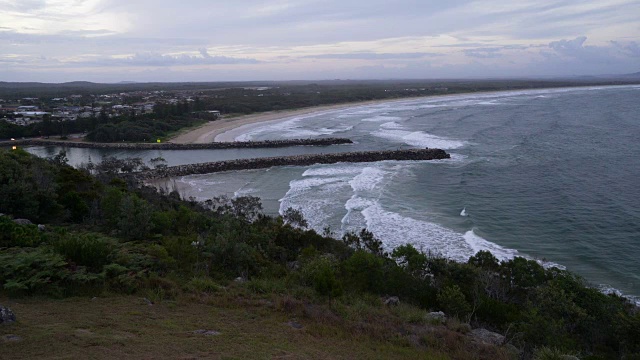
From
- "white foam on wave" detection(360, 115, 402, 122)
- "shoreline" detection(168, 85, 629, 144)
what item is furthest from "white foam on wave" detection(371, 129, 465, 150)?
"shoreline" detection(168, 85, 629, 144)

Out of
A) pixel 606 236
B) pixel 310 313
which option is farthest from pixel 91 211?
pixel 606 236

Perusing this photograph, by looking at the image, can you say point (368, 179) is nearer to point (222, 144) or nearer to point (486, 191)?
point (486, 191)

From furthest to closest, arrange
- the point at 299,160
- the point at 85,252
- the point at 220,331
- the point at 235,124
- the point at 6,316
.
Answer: the point at 235,124
the point at 299,160
the point at 85,252
the point at 220,331
the point at 6,316

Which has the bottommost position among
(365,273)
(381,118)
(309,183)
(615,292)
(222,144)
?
(615,292)

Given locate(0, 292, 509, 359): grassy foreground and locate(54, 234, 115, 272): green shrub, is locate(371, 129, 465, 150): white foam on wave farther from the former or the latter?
A: locate(54, 234, 115, 272): green shrub

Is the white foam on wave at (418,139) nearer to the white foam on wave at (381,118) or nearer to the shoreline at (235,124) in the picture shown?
the white foam on wave at (381,118)

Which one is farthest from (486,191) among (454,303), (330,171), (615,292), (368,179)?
(454,303)

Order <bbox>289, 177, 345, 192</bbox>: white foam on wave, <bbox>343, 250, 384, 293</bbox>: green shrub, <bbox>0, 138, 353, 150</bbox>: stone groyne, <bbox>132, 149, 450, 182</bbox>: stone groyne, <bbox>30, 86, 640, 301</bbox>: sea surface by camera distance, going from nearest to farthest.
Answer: <bbox>343, 250, 384, 293</bbox>: green shrub, <bbox>30, 86, 640, 301</bbox>: sea surface, <bbox>289, 177, 345, 192</bbox>: white foam on wave, <bbox>132, 149, 450, 182</bbox>: stone groyne, <bbox>0, 138, 353, 150</bbox>: stone groyne
